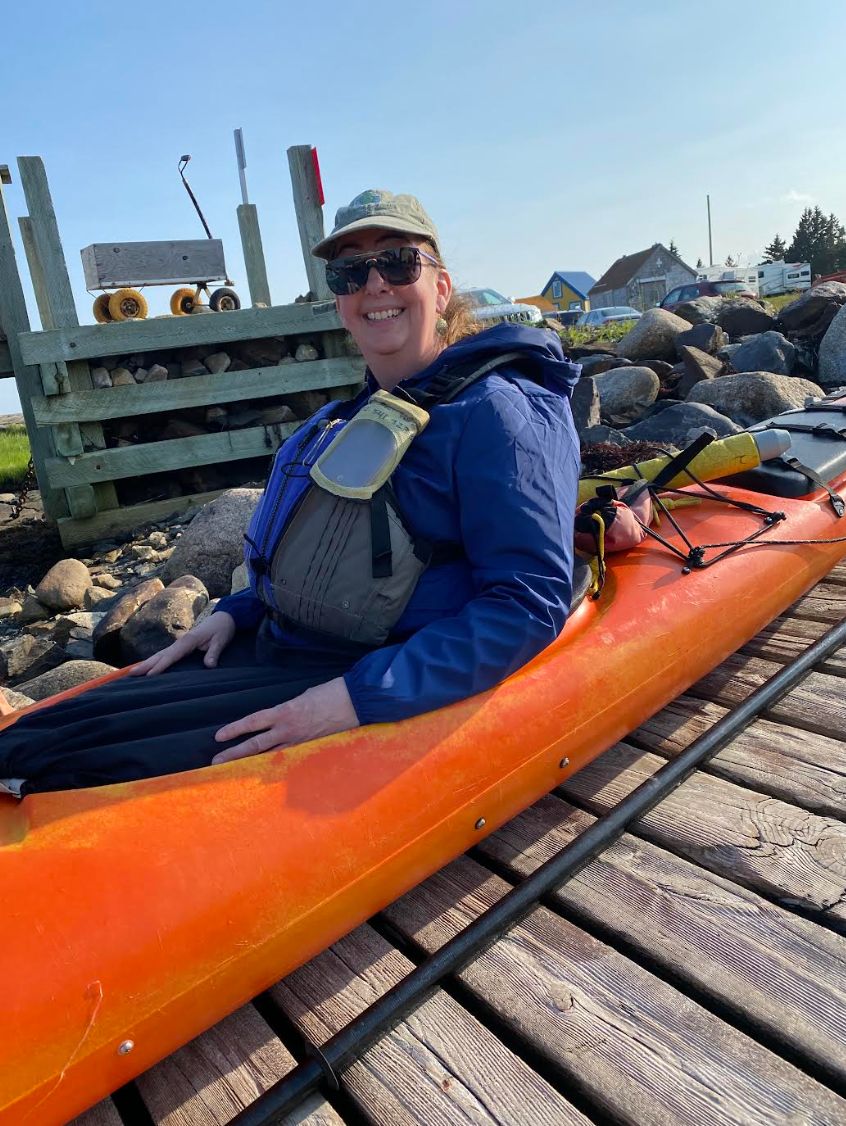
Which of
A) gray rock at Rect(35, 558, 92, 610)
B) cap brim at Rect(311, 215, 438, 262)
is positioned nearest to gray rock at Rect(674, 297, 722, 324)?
gray rock at Rect(35, 558, 92, 610)

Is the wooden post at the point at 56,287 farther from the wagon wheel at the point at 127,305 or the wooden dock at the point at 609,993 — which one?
the wooden dock at the point at 609,993

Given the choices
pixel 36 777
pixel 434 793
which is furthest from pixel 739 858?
pixel 36 777

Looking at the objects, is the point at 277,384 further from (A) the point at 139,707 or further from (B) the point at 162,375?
(A) the point at 139,707

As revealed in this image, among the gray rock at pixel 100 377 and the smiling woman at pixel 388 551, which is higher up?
the gray rock at pixel 100 377

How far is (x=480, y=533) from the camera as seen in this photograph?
1986mm

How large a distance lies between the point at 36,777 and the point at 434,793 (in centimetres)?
87

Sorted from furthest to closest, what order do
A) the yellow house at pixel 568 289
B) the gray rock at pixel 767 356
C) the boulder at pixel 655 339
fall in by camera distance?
1. the yellow house at pixel 568 289
2. the boulder at pixel 655 339
3. the gray rock at pixel 767 356

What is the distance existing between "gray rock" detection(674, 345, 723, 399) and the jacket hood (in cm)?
686

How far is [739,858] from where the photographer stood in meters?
2.05

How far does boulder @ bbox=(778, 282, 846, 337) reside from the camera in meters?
10.4

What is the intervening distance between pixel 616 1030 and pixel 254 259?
7.66 m

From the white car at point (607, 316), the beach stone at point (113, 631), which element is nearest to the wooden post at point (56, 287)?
the beach stone at point (113, 631)

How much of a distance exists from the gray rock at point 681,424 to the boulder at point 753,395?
1.89 ft

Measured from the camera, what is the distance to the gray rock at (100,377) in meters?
7.09
